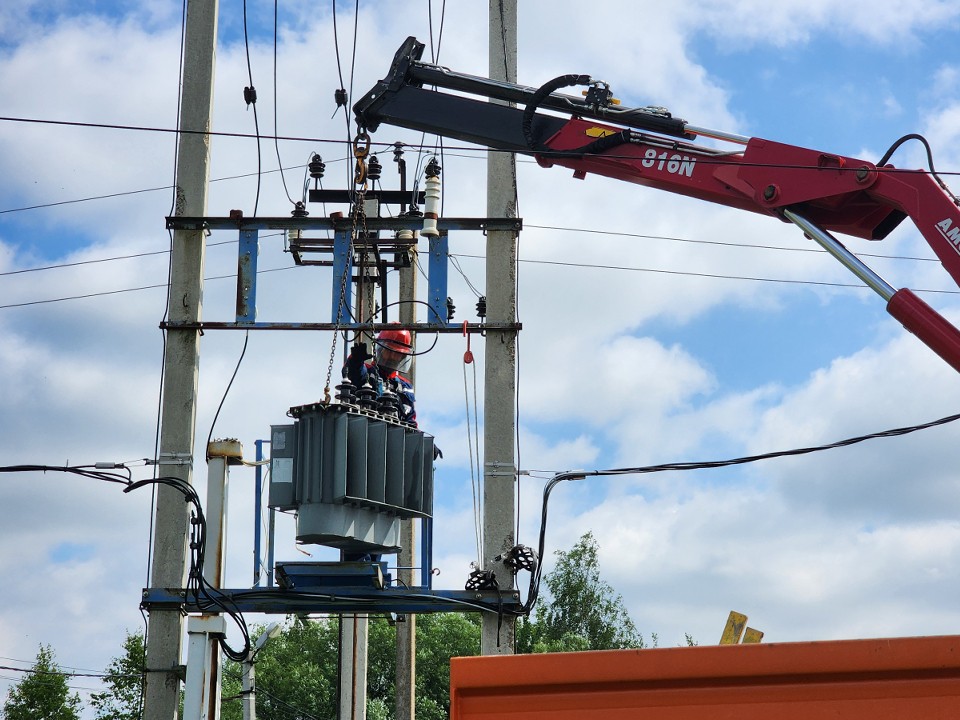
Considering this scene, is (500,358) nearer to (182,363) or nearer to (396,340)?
(396,340)

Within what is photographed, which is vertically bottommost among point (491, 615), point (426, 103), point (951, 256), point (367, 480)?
point (491, 615)

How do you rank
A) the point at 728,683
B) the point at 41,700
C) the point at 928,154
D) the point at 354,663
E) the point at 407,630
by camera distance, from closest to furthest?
the point at 728,683 → the point at 928,154 → the point at 354,663 → the point at 407,630 → the point at 41,700

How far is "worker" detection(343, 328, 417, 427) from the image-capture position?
11088 millimetres

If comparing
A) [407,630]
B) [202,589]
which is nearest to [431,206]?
[202,589]

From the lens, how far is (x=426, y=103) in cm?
1134

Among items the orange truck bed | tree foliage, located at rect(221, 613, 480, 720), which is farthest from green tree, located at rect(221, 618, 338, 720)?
the orange truck bed

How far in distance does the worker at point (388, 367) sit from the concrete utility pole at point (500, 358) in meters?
0.81

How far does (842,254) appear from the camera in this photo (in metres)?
9.21

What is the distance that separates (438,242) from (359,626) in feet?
16.4

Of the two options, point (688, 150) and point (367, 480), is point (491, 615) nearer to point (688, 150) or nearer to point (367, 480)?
point (367, 480)

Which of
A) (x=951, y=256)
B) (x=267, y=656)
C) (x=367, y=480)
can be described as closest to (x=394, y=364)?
(x=367, y=480)

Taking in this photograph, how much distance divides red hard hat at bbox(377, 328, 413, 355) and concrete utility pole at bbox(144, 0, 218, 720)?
6.04 ft

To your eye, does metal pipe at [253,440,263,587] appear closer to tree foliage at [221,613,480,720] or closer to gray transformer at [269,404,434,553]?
gray transformer at [269,404,434,553]

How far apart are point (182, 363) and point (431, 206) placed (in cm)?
286
